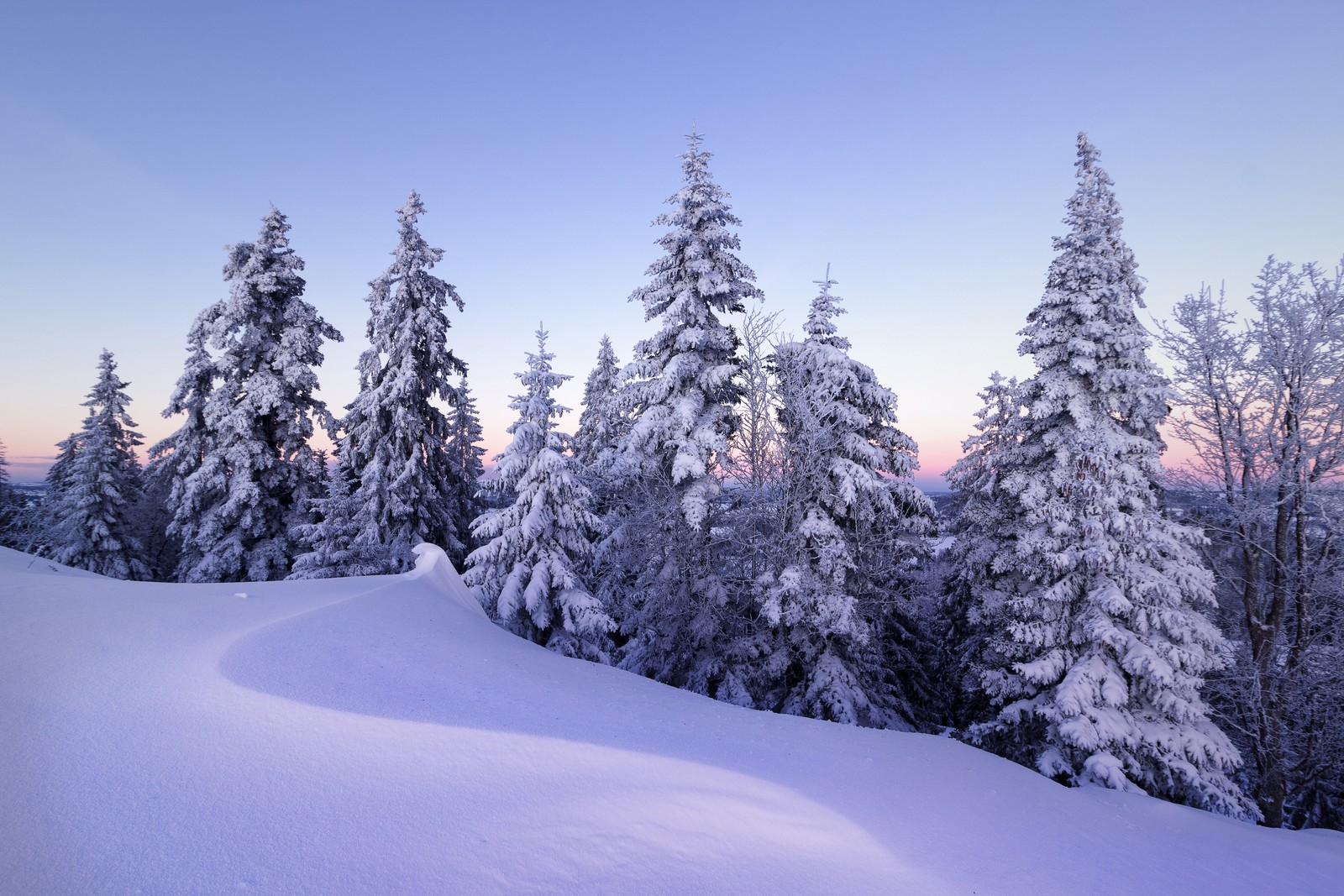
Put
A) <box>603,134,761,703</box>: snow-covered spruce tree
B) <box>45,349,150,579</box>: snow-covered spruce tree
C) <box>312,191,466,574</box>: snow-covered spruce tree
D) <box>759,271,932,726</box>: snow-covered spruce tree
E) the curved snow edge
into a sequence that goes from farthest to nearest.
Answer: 1. <box>45,349,150,579</box>: snow-covered spruce tree
2. <box>312,191,466,574</box>: snow-covered spruce tree
3. <box>603,134,761,703</box>: snow-covered spruce tree
4. <box>759,271,932,726</box>: snow-covered spruce tree
5. the curved snow edge

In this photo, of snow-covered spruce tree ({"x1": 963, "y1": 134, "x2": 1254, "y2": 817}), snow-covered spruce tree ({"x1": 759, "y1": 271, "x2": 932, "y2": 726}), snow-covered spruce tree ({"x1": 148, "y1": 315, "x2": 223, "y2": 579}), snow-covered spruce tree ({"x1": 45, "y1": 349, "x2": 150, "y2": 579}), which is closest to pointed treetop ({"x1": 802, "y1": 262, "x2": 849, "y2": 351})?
snow-covered spruce tree ({"x1": 759, "y1": 271, "x2": 932, "y2": 726})

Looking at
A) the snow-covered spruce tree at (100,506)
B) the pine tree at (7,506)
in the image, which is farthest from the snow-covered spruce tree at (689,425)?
the pine tree at (7,506)

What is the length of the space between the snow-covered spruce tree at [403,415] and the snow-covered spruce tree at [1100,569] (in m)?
16.5

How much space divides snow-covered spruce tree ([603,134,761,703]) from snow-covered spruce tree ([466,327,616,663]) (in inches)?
57.6

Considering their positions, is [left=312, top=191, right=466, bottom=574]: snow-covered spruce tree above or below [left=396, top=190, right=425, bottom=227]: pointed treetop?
below

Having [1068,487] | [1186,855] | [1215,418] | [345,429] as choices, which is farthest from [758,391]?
[345,429]

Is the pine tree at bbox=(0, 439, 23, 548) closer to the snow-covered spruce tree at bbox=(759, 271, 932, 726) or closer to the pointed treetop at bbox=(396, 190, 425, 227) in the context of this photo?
the pointed treetop at bbox=(396, 190, 425, 227)

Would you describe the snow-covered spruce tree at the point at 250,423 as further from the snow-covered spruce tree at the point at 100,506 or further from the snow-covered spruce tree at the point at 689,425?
the snow-covered spruce tree at the point at 689,425

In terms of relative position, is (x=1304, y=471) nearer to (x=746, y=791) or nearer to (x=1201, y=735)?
(x=1201, y=735)

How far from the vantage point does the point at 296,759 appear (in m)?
4.09

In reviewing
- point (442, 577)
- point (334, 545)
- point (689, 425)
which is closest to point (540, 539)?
point (442, 577)

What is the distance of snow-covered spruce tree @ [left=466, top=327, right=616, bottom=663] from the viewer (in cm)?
1323

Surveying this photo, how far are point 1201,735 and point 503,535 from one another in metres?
14.5

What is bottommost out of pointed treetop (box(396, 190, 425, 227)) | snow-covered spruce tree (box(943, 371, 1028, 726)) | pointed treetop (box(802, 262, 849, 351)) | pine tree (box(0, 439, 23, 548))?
pine tree (box(0, 439, 23, 548))
